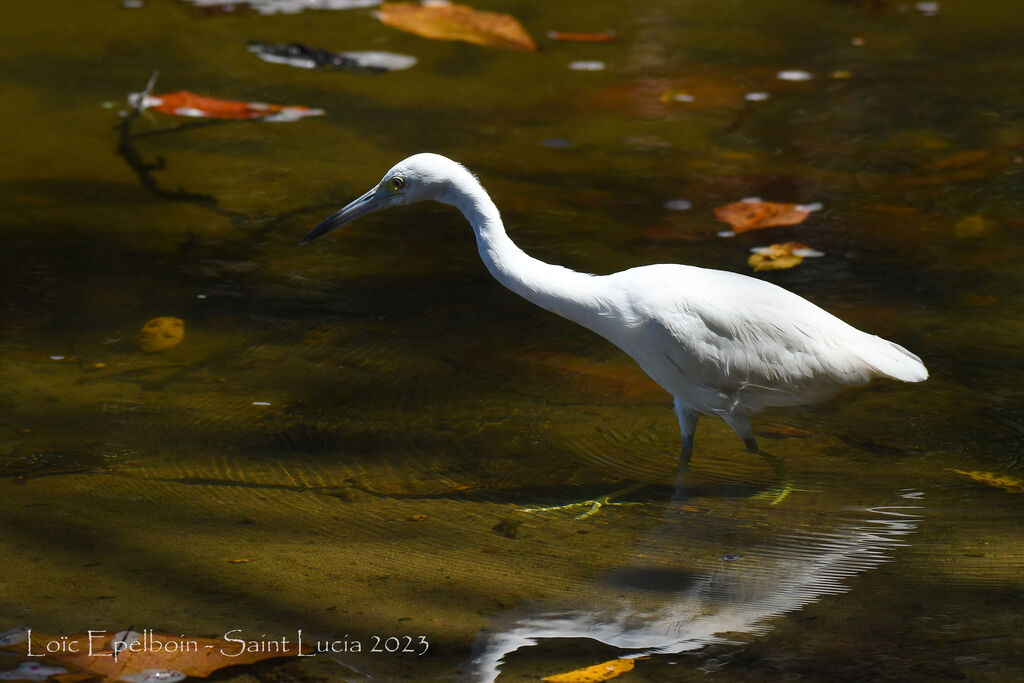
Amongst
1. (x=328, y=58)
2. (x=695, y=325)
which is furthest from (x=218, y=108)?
(x=695, y=325)

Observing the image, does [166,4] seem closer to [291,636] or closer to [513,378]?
[513,378]

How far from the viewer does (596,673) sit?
246 cm

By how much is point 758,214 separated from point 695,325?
1883 mm

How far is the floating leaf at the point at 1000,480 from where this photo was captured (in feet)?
10.9

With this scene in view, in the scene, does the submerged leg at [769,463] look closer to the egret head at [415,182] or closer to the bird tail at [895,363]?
the bird tail at [895,363]

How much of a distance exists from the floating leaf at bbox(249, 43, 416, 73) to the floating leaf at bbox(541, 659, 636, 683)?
531 centimetres

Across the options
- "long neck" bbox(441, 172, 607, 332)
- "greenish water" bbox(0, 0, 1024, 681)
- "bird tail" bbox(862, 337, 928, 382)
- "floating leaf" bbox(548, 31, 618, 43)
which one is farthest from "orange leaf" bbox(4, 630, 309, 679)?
"floating leaf" bbox(548, 31, 618, 43)

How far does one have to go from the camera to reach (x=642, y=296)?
11.6ft

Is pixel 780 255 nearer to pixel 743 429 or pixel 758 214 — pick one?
pixel 758 214

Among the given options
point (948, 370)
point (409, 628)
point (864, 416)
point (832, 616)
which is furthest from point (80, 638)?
point (948, 370)

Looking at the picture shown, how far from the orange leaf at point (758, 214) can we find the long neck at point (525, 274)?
1.81 m

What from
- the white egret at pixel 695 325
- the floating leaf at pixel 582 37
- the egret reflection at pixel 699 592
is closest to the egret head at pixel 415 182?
the white egret at pixel 695 325

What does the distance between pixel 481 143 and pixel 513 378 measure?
2.42 metres

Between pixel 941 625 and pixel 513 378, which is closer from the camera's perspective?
pixel 941 625
